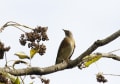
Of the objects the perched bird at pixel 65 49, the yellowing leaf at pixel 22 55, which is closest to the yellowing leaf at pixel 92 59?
the yellowing leaf at pixel 22 55

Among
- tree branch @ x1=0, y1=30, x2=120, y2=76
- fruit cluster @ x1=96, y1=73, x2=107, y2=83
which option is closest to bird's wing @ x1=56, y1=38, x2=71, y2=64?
fruit cluster @ x1=96, y1=73, x2=107, y2=83

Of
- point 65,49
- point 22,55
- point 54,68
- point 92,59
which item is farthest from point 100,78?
point 65,49

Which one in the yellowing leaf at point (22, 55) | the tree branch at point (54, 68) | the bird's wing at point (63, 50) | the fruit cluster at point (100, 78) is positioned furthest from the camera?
the bird's wing at point (63, 50)

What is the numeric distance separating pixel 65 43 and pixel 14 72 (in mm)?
3721

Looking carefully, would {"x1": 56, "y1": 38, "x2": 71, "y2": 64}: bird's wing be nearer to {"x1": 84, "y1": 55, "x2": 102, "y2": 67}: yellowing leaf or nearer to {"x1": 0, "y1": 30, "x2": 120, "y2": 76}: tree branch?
{"x1": 84, "y1": 55, "x2": 102, "y2": 67}: yellowing leaf

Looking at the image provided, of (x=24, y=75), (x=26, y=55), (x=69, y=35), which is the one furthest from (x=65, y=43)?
(x=24, y=75)

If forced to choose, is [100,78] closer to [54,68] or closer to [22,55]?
[54,68]

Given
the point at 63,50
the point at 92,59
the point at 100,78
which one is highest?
the point at 92,59

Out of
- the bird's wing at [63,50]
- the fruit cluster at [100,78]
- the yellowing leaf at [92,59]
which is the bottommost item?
the bird's wing at [63,50]

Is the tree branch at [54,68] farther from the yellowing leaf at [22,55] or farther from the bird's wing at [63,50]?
the bird's wing at [63,50]

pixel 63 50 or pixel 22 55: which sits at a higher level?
pixel 22 55

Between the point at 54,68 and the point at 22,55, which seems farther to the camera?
the point at 22,55

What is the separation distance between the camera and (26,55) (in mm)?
2656

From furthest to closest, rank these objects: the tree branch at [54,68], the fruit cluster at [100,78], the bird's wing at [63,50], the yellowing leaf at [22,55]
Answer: the bird's wing at [63,50] < the yellowing leaf at [22,55] < the fruit cluster at [100,78] < the tree branch at [54,68]
